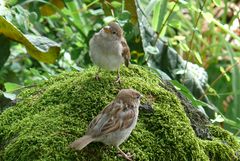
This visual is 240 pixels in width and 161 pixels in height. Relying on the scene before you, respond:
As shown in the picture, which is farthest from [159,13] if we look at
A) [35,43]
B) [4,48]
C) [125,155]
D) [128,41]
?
[125,155]

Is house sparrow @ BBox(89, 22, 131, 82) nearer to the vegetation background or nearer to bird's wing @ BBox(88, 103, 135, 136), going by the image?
the vegetation background

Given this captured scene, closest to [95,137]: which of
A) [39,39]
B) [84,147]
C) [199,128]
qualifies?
[84,147]

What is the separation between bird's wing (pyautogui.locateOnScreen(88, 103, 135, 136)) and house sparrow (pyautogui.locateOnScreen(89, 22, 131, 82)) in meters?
0.66

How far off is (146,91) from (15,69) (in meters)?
2.76

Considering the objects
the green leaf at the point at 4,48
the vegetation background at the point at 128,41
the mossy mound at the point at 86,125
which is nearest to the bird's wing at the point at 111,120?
the mossy mound at the point at 86,125

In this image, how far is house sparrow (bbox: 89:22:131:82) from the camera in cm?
457

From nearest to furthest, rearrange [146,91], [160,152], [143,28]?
[160,152]
[146,91]
[143,28]

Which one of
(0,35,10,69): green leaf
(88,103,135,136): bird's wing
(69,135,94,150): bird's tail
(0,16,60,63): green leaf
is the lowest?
(0,35,10,69): green leaf

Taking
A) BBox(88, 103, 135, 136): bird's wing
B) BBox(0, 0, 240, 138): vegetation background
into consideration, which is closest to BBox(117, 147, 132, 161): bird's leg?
BBox(88, 103, 135, 136): bird's wing

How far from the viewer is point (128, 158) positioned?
3.75 metres

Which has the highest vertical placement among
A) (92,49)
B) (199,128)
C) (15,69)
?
(92,49)

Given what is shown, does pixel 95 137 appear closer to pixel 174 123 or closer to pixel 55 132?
pixel 55 132

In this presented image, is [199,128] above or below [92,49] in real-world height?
below

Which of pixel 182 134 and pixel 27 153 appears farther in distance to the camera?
pixel 182 134
